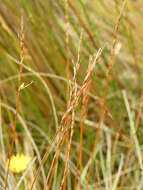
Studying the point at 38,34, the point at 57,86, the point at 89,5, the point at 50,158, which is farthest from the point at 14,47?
the point at 89,5

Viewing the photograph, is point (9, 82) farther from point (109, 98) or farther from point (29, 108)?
point (109, 98)

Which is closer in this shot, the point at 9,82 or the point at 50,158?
the point at 50,158

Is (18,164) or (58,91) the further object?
(58,91)

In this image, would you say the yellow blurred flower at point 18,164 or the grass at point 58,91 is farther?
the grass at point 58,91

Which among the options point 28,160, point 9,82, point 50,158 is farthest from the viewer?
point 9,82

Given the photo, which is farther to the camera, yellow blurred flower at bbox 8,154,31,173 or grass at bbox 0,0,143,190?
grass at bbox 0,0,143,190

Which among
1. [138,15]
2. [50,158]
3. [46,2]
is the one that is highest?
[46,2]

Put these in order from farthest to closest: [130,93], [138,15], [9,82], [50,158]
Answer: [138,15] → [130,93] → [9,82] → [50,158]

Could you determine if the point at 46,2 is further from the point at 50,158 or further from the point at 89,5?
the point at 89,5

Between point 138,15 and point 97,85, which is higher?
point 138,15

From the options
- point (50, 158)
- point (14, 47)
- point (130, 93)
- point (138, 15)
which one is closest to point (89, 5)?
point (138, 15)
